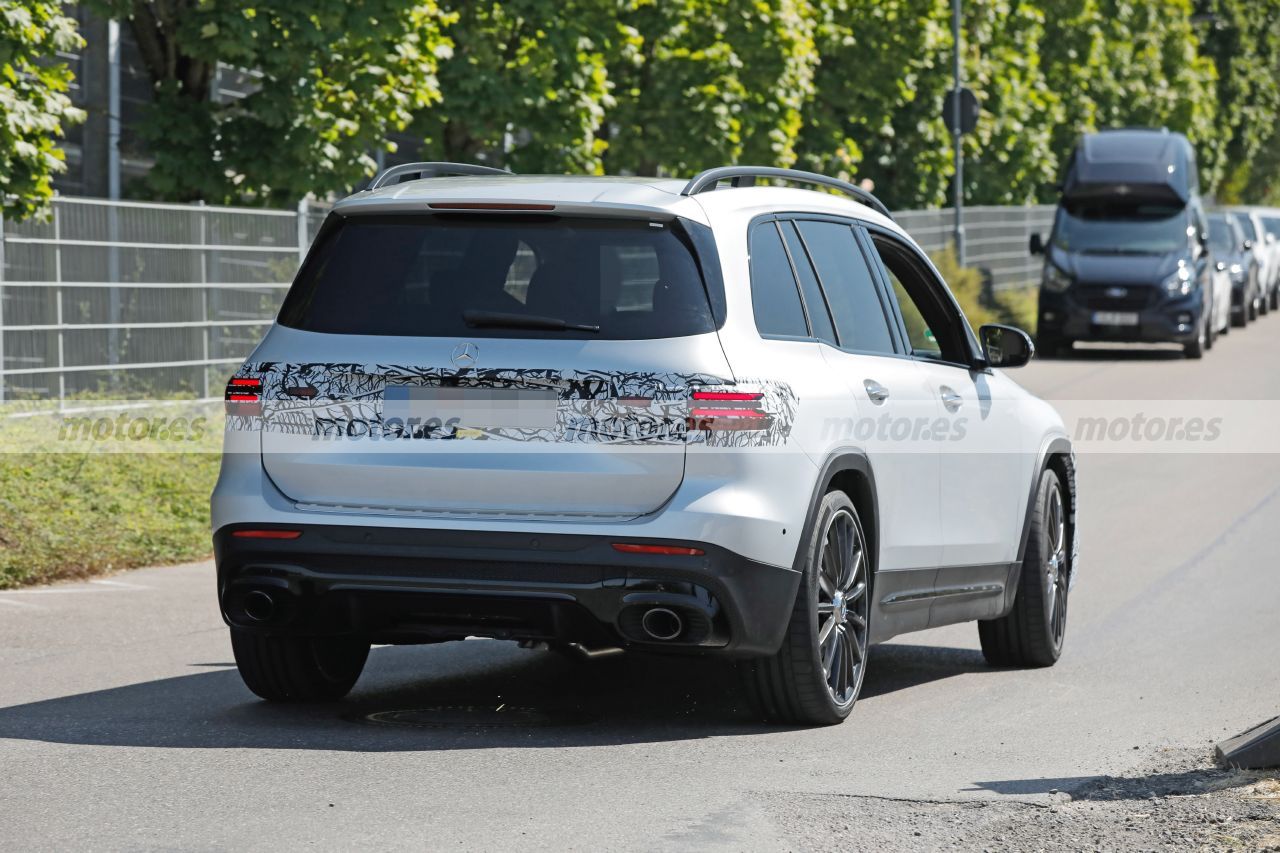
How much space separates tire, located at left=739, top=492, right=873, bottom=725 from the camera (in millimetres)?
7086

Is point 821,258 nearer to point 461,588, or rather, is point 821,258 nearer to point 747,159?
point 461,588

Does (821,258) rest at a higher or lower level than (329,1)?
lower

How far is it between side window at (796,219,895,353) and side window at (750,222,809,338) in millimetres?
273

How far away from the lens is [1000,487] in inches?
345

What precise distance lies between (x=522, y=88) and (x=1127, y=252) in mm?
11417

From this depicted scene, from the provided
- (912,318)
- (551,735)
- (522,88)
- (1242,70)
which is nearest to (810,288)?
(912,318)

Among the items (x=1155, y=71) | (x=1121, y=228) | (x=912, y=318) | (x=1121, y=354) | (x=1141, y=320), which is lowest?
(x=1121, y=354)

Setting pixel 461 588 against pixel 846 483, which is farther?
pixel 846 483

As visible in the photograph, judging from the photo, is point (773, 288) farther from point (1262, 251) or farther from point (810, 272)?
point (1262, 251)

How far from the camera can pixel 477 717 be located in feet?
24.7

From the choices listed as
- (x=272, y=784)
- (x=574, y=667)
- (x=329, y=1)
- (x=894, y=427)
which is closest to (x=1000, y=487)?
(x=894, y=427)

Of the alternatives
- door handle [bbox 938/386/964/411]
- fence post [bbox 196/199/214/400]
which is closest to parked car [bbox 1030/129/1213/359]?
fence post [bbox 196/199/214/400]

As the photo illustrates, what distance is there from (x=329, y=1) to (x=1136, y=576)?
30.5 feet

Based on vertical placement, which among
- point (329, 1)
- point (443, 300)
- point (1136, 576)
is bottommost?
point (1136, 576)
